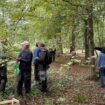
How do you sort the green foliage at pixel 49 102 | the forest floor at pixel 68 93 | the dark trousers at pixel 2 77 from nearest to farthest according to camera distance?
the green foliage at pixel 49 102 < the forest floor at pixel 68 93 < the dark trousers at pixel 2 77

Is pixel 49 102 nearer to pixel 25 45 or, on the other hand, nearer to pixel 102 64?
pixel 25 45

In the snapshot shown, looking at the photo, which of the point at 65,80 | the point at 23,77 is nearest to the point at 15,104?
the point at 23,77

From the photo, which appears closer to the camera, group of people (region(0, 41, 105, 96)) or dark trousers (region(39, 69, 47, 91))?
group of people (region(0, 41, 105, 96))

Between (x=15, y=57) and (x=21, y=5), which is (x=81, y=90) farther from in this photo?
(x=21, y=5)

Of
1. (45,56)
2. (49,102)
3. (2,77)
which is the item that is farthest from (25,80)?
(49,102)

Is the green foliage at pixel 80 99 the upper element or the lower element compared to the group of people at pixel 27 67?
lower

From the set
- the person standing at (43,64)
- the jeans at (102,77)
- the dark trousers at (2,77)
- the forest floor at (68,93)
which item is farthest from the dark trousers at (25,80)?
the jeans at (102,77)

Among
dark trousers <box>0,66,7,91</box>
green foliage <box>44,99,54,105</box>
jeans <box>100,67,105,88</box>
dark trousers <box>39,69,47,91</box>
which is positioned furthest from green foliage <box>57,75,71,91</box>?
dark trousers <box>0,66,7,91</box>

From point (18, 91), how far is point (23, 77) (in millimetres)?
560

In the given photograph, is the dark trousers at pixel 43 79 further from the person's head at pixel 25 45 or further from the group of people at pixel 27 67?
the person's head at pixel 25 45

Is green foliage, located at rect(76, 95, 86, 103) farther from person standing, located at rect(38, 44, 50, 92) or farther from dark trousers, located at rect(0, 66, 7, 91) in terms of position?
dark trousers, located at rect(0, 66, 7, 91)

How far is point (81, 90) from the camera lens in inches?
464

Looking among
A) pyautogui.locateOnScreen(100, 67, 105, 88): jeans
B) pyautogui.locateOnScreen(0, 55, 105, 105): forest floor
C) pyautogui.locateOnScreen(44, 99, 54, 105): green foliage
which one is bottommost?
pyautogui.locateOnScreen(0, 55, 105, 105): forest floor

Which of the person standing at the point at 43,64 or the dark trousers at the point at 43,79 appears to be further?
the dark trousers at the point at 43,79
